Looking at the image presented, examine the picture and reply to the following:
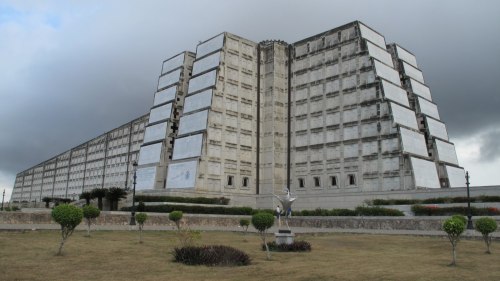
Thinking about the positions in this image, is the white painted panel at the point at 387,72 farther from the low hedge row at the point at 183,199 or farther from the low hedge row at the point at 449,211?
the low hedge row at the point at 183,199

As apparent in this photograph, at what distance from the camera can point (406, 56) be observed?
60.7 meters

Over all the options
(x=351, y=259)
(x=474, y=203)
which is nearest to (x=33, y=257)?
(x=351, y=259)

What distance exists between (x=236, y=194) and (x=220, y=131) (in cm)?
738

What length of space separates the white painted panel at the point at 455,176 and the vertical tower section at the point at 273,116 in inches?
714

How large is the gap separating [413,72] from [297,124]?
1609cm

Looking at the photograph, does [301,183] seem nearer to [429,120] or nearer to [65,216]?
[429,120]

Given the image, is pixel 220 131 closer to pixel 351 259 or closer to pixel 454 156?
pixel 454 156

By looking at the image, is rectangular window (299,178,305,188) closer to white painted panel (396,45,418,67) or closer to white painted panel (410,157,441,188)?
white painted panel (410,157,441,188)

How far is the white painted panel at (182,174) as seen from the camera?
51.5m

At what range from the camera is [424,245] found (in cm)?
2231

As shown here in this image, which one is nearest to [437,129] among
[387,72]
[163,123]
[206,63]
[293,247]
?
[387,72]

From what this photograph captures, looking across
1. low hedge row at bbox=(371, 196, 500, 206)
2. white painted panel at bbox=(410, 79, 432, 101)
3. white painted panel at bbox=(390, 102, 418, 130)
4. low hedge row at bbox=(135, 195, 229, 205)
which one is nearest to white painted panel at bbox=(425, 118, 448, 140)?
white painted panel at bbox=(390, 102, 418, 130)

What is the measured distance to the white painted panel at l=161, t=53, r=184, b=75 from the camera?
6326cm

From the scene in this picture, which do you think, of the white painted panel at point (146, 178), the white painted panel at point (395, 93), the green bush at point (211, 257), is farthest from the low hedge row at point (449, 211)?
the white painted panel at point (146, 178)
